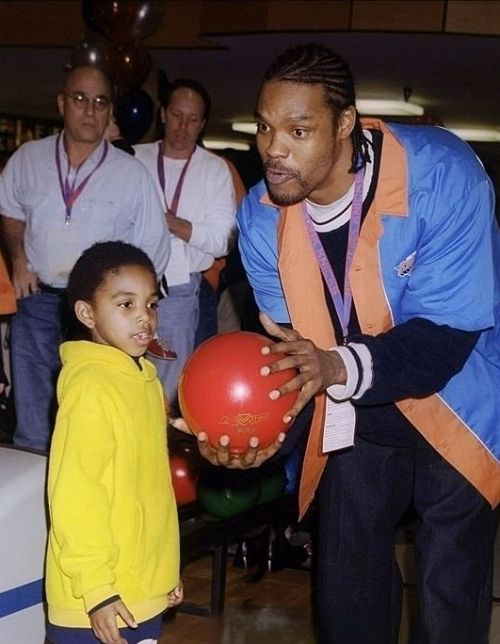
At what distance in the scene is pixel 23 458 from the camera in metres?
2.59

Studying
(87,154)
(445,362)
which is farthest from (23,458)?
(87,154)

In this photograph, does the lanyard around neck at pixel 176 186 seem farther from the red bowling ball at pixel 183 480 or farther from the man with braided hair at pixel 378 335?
the man with braided hair at pixel 378 335

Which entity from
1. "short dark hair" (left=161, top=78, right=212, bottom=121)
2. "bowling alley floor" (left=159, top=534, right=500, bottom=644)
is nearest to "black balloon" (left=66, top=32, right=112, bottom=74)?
"short dark hair" (left=161, top=78, right=212, bottom=121)

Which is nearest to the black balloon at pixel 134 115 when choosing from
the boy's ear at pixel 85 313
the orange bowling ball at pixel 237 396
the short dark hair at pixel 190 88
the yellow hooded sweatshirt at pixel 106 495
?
the short dark hair at pixel 190 88

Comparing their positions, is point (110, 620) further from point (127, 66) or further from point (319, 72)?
point (127, 66)

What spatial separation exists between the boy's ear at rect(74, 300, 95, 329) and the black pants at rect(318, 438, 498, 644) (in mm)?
644

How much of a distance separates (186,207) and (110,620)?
8.48 feet

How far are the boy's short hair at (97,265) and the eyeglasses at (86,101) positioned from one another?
Result: 1740 mm

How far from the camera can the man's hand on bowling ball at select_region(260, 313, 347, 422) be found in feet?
7.02

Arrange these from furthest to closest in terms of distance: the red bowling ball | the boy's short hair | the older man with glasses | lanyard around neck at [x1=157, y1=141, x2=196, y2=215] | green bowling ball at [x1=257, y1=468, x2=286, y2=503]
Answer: lanyard around neck at [x1=157, y1=141, x2=196, y2=215] → the older man with glasses → green bowling ball at [x1=257, y1=468, x2=286, y2=503] → the red bowling ball → the boy's short hair

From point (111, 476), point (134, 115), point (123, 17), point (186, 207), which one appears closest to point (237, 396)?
point (111, 476)

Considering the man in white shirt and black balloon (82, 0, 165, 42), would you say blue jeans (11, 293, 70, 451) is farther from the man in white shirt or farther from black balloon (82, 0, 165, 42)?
black balloon (82, 0, 165, 42)

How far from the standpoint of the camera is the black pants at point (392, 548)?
2.55 metres

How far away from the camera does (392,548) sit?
8.89 ft
